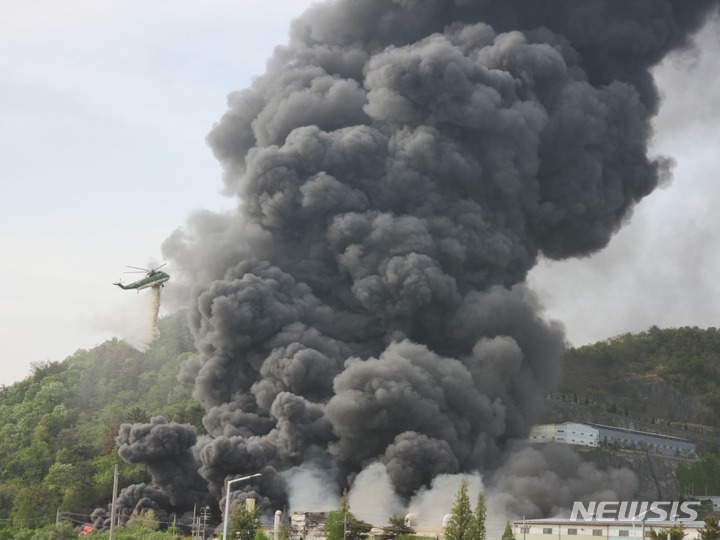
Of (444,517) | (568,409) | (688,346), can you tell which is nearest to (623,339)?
(688,346)

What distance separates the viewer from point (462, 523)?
178 feet

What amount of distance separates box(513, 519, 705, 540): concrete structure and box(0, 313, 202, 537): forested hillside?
35.9m

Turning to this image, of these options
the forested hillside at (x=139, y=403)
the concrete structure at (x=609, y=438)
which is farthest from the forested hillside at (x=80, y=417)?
the concrete structure at (x=609, y=438)

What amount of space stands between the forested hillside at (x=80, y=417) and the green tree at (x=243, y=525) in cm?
2311

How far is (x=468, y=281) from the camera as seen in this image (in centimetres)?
8225

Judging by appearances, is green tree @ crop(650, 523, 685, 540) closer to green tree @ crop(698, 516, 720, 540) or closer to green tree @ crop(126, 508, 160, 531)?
green tree @ crop(698, 516, 720, 540)

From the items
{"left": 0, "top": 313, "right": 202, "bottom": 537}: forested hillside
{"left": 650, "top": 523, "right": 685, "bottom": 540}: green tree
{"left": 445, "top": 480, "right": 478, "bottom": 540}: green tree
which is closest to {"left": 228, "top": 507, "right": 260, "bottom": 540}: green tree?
{"left": 445, "top": 480, "right": 478, "bottom": 540}: green tree

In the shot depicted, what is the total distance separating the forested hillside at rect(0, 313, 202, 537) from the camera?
9069 cm

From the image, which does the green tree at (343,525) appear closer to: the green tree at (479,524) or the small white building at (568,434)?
the green tree at (479,524)

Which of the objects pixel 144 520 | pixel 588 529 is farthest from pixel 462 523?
pixel 144 520

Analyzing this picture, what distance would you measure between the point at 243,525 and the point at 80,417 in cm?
6290

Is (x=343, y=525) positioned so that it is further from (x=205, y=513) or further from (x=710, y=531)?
(x=710, y=531)

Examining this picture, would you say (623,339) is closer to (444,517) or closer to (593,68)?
(593,68)

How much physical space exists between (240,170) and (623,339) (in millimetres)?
92947
